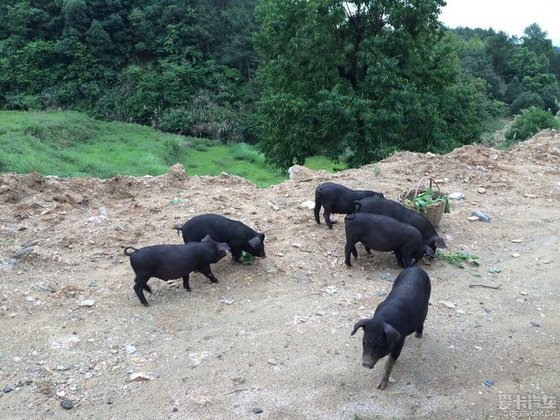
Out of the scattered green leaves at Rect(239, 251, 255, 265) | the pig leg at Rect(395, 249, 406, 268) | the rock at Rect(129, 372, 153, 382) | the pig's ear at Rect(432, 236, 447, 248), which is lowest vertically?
the rock at Rect(129, 372, 153, 382)

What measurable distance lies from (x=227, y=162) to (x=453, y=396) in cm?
2769

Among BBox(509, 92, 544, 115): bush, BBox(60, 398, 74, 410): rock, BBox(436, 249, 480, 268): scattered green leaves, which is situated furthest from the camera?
BBox(509, 92, 544, 115): bush

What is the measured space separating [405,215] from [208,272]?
10.1 ft

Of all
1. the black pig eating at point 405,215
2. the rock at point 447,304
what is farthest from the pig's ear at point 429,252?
the rock at point 447,304

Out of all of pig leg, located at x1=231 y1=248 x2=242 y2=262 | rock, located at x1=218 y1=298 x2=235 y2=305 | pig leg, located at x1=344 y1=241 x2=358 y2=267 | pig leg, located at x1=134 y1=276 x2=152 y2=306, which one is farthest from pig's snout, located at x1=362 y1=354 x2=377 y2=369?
pig leg, located at x1=231 y1=248 x2=242 y2=262

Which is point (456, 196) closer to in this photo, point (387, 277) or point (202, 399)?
point (387, 277)

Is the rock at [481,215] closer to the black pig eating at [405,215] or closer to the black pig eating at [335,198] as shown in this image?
the black pig eating at [405,215]

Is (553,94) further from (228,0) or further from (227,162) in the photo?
(227,162)

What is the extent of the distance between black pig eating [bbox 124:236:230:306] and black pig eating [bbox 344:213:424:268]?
1985mm

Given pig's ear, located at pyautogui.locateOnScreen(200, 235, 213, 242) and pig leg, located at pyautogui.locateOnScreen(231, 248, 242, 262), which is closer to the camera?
pig's ear, located at pyautogui.locateOnScreen(200, 235, 213, 242)

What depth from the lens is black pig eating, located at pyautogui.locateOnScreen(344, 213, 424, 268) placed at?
7699 millimetres

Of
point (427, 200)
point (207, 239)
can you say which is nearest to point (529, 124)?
point (427, 200)

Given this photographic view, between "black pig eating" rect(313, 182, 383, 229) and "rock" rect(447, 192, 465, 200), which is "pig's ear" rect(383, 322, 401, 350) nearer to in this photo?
"black pig eating" rect(313, 182, 383, 229)

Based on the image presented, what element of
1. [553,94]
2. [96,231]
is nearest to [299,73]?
[96,231]
